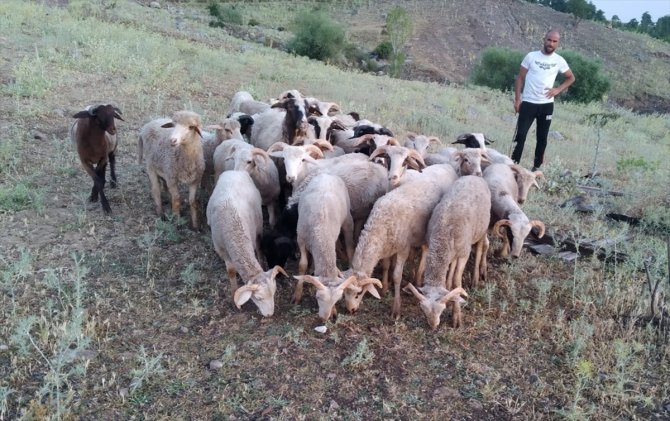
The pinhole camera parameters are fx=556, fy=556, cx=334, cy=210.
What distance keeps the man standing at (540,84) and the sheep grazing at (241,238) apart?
5.54 meters

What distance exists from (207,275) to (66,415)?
2315 mm

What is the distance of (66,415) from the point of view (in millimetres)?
3924

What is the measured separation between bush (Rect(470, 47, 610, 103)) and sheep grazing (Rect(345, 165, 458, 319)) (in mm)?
26378

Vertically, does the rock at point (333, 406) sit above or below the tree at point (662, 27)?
below

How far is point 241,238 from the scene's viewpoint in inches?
222

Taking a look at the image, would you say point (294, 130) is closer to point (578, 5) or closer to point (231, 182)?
point (231, 182)

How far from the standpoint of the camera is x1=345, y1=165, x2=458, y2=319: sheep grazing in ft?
18.2

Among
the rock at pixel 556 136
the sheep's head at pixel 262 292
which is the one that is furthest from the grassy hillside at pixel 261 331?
the rock at pixel 556 136

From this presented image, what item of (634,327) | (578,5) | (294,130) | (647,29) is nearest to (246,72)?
(294,130)

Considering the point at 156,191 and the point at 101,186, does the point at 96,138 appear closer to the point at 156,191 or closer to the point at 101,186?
the point at 101,186

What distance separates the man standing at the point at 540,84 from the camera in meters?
9.45

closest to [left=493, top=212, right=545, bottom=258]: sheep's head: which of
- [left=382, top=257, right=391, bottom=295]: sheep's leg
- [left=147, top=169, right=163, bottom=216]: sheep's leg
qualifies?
[left=382, top=257, right=391, bottom=295]: sheep's leg

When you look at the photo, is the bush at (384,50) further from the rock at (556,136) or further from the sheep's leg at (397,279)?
the sheep's leg at (397,279)

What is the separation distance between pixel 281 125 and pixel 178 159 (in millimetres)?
1887
